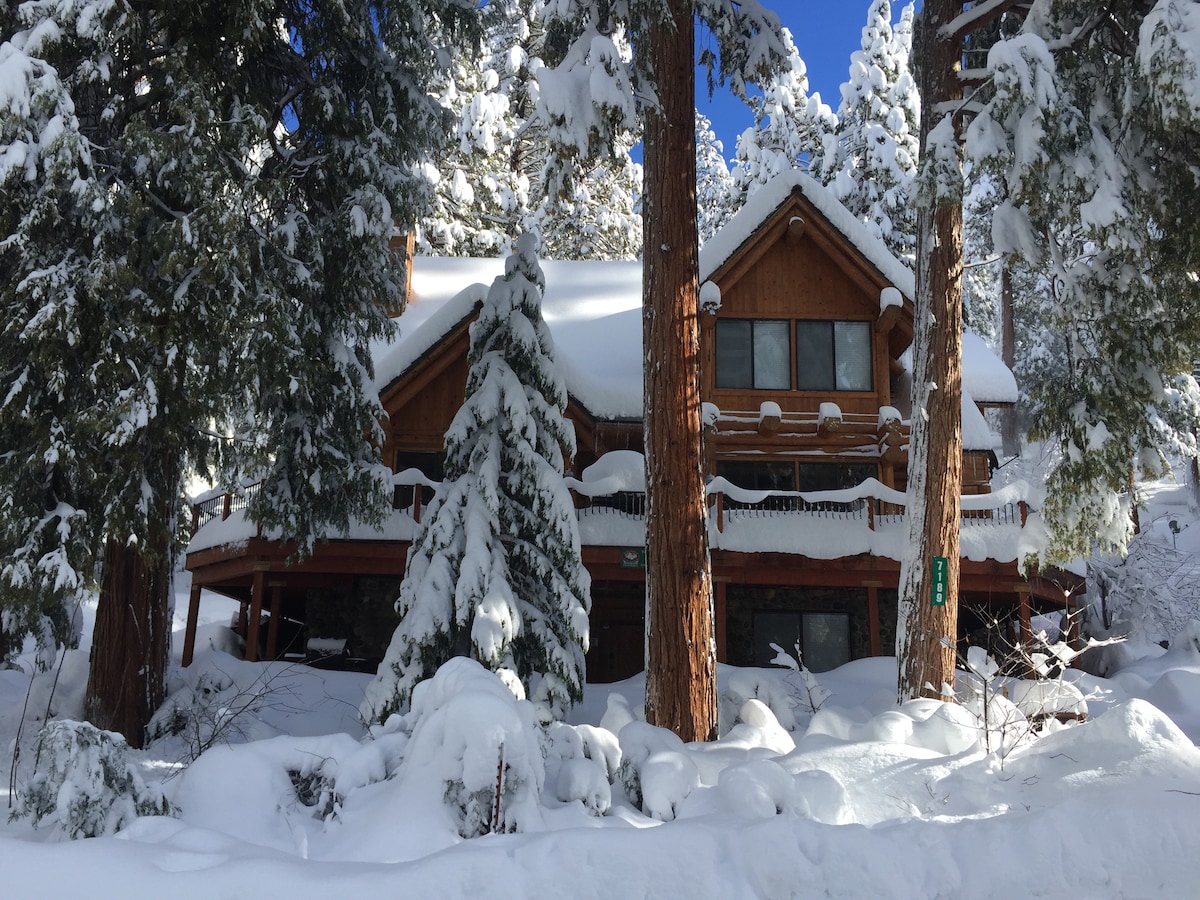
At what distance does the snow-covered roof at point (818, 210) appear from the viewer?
16922 mm

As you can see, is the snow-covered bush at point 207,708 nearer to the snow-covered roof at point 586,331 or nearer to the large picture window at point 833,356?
the snow-covered roof at point 586,331

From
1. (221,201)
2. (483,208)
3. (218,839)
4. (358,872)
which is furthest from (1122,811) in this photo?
(483,208)

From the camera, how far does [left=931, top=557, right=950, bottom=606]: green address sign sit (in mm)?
9125

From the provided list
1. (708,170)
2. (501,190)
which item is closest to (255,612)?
(501,190)

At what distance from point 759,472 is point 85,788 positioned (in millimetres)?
14655

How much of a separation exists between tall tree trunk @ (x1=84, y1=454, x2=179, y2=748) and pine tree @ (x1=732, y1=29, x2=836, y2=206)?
930 inches

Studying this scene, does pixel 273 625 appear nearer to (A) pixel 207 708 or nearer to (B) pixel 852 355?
(A) pixel 207 708

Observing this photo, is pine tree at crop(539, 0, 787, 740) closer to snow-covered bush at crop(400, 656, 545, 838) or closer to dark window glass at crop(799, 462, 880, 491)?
snow-covered bush at crop(400, 656, 545, 838)

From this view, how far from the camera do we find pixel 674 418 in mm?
8492

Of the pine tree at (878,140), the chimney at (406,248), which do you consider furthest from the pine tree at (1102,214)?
the pine tree at (878,140)

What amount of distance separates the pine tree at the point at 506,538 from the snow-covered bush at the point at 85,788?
5.47 meters

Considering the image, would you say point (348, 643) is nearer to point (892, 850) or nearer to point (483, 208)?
point (892, 850)

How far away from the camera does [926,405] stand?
9461mm

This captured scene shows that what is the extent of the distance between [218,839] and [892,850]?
3.02 meters
